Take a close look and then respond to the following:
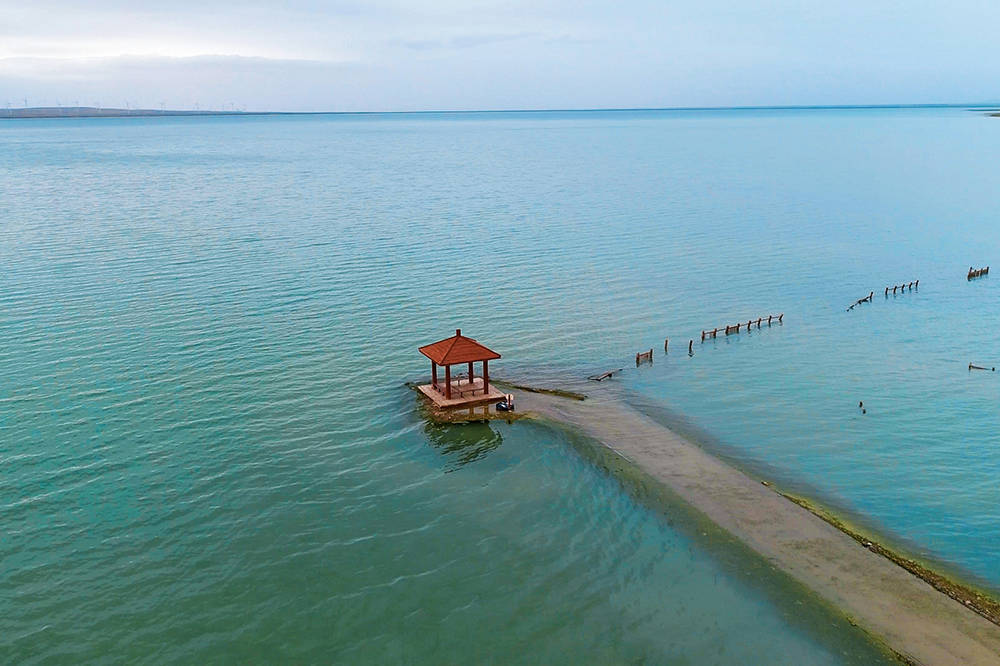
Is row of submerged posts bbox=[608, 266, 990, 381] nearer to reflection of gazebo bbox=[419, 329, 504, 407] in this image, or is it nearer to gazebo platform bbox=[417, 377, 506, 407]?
gazebo platform bbox=[417, 377, 506, 407]

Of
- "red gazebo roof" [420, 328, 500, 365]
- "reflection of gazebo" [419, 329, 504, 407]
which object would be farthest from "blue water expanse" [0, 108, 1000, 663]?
"red gazebo roof" [420, 328, 500, 365]

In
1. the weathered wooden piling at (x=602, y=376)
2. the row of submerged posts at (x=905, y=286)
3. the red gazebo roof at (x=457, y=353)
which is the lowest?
the weathered wooden piling at (x=602, y=376)

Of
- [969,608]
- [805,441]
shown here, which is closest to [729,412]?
[805,441]

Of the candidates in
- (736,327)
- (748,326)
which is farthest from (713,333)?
(748,326)

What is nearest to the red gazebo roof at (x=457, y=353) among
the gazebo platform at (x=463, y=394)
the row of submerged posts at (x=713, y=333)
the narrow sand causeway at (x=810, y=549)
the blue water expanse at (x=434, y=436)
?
the gazebo platform at (x=463, y=394)

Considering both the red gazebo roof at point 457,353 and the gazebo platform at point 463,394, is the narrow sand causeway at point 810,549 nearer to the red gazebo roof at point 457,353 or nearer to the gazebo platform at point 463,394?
the gazebo platform at point 463,394

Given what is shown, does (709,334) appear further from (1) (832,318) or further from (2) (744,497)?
(2) (744,497)
